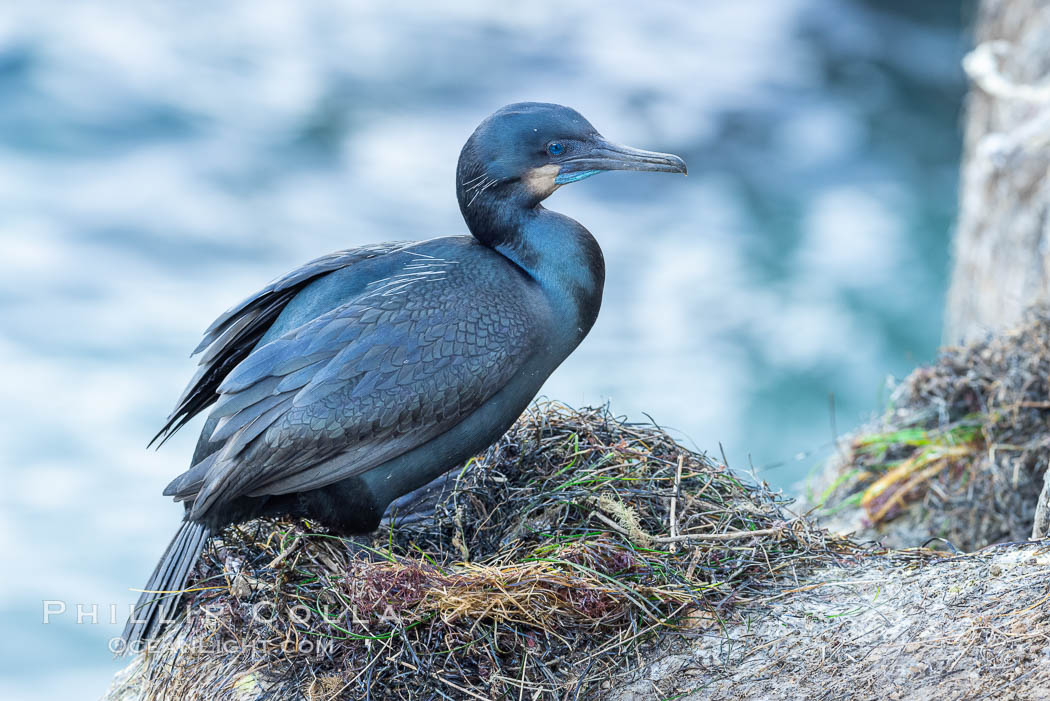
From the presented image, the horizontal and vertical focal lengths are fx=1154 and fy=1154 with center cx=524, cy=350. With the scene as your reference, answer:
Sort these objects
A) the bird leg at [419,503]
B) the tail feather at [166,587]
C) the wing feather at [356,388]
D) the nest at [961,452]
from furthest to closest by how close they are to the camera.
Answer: the nest at [961,452] → the bird leg at [419,503] → the tail feather at [166,587] → the wing feather at [356,388]

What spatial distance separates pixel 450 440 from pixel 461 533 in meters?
0.38

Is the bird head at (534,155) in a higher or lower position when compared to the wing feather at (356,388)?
higher

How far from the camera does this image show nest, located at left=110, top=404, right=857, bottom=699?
309cm

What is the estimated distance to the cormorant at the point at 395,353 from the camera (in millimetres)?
3299

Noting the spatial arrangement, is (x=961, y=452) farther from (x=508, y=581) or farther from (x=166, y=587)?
(x=166, y=587)

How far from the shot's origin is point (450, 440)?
3.43m

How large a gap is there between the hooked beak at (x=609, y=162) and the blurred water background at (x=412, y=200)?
19.8ft

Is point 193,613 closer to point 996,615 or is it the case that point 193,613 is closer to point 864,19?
point 996,615

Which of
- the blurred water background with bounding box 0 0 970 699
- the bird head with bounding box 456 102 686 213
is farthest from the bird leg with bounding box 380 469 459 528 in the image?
the blurred water background with bounding box 0 0 970 699

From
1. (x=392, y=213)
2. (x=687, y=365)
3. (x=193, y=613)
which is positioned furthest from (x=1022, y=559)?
(x=392, y=213)

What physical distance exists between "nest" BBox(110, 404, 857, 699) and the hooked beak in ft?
2.89

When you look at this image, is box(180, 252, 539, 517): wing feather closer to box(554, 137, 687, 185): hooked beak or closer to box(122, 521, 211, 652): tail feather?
box(122, 521, 211, 652): tail feather

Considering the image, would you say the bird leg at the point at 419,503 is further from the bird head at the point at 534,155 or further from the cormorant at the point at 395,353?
the bird head at the point at 534,155

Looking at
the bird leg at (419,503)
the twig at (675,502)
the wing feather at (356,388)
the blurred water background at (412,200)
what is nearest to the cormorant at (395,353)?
the wing feather at (356,388)
